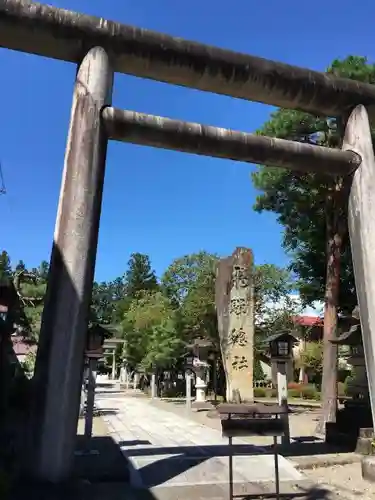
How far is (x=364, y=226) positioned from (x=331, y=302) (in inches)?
284

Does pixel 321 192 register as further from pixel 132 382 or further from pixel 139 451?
pixel 132 382

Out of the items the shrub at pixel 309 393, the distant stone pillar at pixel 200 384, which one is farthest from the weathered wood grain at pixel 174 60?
the shrub at pixel 309 393

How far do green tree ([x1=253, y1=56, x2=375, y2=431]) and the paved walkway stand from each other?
399 centimetres

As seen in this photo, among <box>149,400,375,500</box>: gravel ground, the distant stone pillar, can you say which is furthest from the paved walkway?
the distant stone pillar

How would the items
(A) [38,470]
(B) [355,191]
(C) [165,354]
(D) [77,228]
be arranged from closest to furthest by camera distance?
(A) [38,470] → (D) [77,228] → (B) [355,191] → (C) [165,354]

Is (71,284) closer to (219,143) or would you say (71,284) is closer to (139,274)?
(219,143)

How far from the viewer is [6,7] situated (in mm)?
5754

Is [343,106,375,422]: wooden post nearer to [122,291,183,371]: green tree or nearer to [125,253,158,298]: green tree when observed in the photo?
[122,291,183,371]: green tree


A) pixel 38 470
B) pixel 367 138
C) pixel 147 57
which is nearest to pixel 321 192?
pixel 367 138

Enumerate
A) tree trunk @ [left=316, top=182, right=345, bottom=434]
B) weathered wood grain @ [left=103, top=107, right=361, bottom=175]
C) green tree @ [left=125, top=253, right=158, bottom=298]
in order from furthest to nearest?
green tree @ [left=125, top=253, right=158, bottom=298] → tree trunk @ [left=316, top=182, right=345, bottom=434] → weathered wood grain @ [left=103, top=107, right=361, bottom=175]

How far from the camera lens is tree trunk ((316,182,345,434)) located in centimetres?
1279

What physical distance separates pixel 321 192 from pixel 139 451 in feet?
31.2

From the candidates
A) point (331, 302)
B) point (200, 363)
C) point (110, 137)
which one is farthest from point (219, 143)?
point (200, 363)

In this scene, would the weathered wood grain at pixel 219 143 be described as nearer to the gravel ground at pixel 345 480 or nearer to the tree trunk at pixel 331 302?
the gravel ground at pixel 345 480
